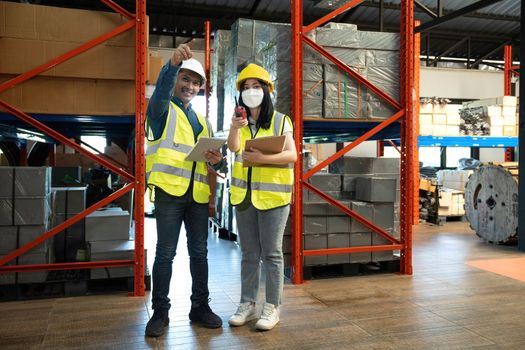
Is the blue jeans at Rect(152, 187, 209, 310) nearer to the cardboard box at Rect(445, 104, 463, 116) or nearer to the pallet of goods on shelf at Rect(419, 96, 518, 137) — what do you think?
the pallet of goods on shelf at Rect(419, 96, 518, 137)

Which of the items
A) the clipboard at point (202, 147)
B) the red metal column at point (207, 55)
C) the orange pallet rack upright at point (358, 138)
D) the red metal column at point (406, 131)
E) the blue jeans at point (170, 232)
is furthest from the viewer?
the red metal column at point (207, 55)

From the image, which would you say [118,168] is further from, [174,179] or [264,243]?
[264,243]

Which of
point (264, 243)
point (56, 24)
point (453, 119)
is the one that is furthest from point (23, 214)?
point (453, 119)

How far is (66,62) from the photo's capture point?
4.30 m

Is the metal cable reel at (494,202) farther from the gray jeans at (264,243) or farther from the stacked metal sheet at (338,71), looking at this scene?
the gray jeans at (264,243)

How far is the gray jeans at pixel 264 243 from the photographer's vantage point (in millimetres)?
3410

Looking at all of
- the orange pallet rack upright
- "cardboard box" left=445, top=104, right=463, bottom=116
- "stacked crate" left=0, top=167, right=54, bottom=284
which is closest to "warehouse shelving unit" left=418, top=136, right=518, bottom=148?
"cardboard box" left=445, top=104, right=463, bottom=116

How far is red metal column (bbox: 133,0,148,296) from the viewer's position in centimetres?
439

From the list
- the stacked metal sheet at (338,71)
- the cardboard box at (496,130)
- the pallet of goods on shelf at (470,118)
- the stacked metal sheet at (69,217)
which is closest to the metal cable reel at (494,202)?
the pallet of goods on shelf at (470,118)

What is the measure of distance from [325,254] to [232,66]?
128 inches

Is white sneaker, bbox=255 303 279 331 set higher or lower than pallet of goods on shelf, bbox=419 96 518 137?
lower

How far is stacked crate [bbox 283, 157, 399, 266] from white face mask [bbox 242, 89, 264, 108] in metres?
2.18

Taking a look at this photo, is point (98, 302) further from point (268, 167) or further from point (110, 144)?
point (110, 144)

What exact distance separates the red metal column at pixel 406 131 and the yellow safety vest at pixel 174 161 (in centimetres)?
301
